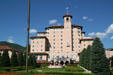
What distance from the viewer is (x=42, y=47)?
85750mm

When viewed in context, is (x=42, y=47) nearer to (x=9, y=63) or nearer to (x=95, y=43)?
(x=9, y=63)

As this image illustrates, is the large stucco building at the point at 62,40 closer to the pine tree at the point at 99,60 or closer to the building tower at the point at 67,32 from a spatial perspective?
the building tower at the point at 67,32

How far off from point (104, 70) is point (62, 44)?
64460mm

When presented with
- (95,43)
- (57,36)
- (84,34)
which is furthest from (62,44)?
(95,43)

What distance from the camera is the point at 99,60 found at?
2489cm

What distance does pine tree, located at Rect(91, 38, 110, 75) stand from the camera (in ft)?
79.0

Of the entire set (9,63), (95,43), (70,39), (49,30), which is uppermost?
(49,30)

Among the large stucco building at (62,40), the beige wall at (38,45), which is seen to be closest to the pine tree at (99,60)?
the large stucco building at (62,40)

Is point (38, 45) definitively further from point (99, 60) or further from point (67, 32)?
Result: point (99, 60)

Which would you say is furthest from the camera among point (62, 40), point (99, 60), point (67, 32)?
point (62, 40)

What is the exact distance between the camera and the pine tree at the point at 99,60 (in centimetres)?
2409

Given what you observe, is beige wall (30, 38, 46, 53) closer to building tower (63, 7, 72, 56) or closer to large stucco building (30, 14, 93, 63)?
large stucco building (30, 14, 93, 63)

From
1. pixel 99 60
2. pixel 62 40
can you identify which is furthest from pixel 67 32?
pixel 99 60

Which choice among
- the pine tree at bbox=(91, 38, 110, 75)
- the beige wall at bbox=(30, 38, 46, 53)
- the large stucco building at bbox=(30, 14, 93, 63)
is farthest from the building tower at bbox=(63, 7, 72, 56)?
the pine tree at bbox=(91, 38, 110, 75)
